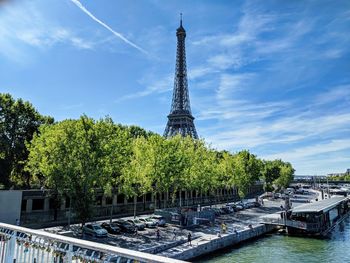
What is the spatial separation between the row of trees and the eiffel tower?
111 ft

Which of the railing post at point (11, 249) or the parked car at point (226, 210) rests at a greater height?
the railing post at point (11, 249)

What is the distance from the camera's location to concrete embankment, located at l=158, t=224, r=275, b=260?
2958cm

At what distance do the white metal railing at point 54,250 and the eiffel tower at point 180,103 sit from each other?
9808cm

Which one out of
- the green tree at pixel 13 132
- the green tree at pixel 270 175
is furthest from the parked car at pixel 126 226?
the green tree at pixel 270 175

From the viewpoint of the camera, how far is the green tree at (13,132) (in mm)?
48719

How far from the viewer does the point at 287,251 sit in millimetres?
36406

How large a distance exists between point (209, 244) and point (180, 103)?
79802 mm

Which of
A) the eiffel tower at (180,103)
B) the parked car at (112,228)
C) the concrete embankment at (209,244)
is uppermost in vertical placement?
the eiffel tower at (180,103)

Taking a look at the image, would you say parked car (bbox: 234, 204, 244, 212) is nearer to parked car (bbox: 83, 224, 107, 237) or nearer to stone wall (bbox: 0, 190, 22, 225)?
parked car (bbox: 83, 224, 107, 237)

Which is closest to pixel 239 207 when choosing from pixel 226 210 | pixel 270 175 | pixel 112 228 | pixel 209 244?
pixel 226 210

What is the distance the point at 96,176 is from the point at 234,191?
80000 mm

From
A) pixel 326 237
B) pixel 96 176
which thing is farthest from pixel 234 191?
pixel 96 176

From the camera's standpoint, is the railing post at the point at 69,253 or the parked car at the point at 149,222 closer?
the railing post at the point at 69,253

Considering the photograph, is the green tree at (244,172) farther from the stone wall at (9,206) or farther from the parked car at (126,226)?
the stone wall at (9,206)
